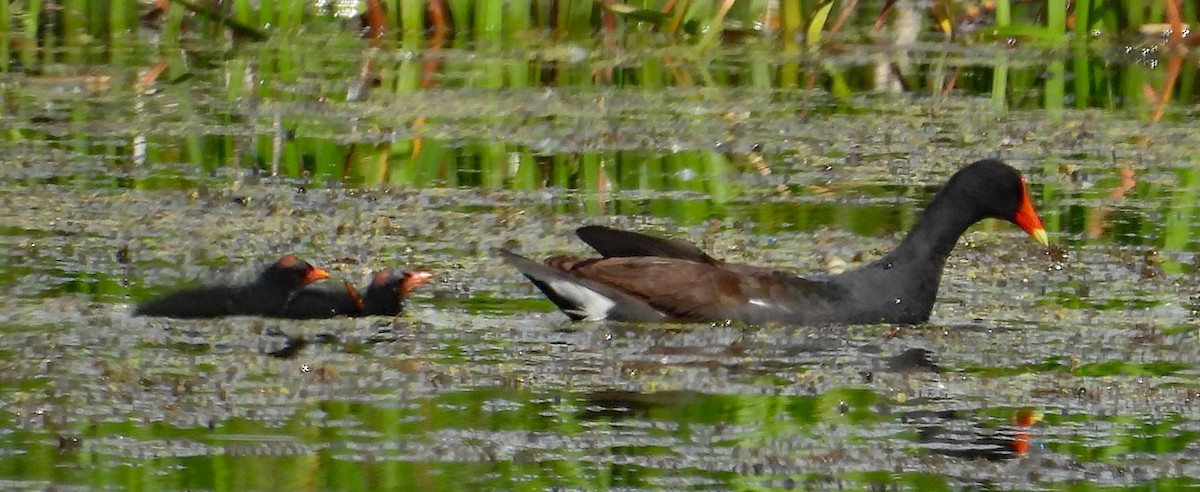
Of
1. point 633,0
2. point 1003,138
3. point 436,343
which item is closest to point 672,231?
point 436,343

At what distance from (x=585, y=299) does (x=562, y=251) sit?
103 cm

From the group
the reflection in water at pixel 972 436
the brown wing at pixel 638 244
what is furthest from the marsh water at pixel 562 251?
the brown wing at pixel 638 244

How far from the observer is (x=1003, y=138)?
8852mm

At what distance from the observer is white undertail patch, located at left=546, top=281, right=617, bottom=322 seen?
542 centimetres

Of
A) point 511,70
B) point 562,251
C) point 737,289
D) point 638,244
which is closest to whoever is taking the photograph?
point 737,289

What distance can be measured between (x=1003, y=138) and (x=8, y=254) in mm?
4313

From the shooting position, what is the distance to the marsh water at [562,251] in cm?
401

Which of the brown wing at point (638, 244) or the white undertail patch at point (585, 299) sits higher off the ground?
the brown wing at point (638, 244)

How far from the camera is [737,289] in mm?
5391

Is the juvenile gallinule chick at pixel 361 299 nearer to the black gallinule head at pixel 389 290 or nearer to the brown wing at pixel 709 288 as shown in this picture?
the black gallinule head at pixel 389 290

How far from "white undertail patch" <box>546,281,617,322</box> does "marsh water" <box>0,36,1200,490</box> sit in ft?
0.17

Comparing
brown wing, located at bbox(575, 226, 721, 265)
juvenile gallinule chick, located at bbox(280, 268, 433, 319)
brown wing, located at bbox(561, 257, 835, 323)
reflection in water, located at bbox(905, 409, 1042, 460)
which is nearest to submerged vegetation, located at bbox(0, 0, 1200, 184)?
brown wing, located at bbox(575, 226, 721, 265)

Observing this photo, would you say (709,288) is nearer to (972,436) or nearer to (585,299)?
(585,299)

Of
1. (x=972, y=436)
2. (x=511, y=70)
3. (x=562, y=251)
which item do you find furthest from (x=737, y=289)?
(x=511, y=70)
